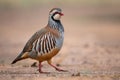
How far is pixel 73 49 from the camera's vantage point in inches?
949

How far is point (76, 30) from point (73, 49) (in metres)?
9.39

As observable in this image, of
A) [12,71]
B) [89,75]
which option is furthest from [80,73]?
[12,71]

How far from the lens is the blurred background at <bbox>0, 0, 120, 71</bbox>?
20761 millimetres

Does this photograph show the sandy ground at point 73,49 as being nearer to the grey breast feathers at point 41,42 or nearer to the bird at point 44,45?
the bird at point 44,45

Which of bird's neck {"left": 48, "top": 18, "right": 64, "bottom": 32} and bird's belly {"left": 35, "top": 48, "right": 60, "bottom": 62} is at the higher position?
bird's neck {"left": 48, "top": 18, "right": 64, "bottom": 32}

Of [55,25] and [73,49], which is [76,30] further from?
[55,25]

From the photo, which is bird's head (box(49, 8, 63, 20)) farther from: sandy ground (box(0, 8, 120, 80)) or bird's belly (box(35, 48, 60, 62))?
sandy ground (box(0, 8, 120, 80))

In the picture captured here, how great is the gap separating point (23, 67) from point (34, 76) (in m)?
1.99

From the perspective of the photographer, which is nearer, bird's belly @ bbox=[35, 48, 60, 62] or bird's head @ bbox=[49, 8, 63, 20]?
bird's belly @ bbox=[35, 48, 60, 62]

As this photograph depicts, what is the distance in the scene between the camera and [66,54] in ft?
74.1

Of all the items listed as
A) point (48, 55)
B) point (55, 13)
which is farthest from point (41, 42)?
point (55, 13)

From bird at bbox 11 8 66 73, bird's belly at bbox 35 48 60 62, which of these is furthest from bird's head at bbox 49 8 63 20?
bird's belly at bbox 35 48 60 62

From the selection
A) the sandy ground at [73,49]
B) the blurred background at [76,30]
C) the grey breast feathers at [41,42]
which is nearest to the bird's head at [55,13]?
the grey breast feathers at [41,42]

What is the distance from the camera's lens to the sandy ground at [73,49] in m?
15.3
